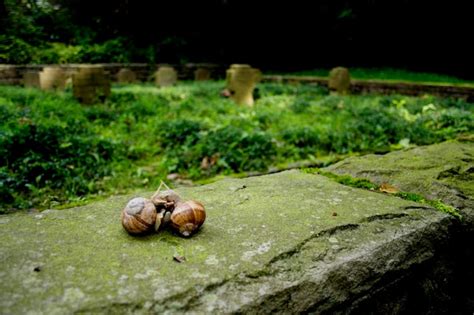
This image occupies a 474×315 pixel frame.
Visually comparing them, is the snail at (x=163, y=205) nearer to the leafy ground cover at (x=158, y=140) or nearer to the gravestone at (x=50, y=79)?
the leafy ground cover at (x=158, y=140)

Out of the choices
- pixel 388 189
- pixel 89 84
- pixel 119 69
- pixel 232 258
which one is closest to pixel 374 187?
pixel 388 189

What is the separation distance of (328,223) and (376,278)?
23 centimetres

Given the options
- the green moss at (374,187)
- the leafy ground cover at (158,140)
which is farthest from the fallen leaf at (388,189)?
the leafy ground cover at (158,140)

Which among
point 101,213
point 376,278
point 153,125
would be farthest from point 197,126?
point 376,278

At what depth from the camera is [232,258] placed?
3.48 ft

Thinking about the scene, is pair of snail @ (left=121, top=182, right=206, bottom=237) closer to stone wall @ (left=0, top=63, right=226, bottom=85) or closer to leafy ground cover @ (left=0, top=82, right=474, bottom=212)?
leafy ground cover @ (left=0, top=82, right=474, bottom=212)

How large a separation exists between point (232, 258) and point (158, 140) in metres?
4.64

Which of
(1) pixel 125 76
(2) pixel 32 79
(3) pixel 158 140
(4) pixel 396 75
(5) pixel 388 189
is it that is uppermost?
(5) pixel 388 189

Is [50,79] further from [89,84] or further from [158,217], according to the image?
[158,217]

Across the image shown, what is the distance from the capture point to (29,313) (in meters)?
0.81

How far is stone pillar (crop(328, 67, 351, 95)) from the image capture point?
34.0 feet

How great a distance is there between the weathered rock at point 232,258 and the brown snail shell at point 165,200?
0.10 meters

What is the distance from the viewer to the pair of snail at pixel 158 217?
1141 millimetres

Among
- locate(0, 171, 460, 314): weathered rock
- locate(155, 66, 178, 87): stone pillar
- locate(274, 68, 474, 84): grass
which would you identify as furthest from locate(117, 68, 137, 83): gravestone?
locate(0, 171, 460, 314): weathered rock
